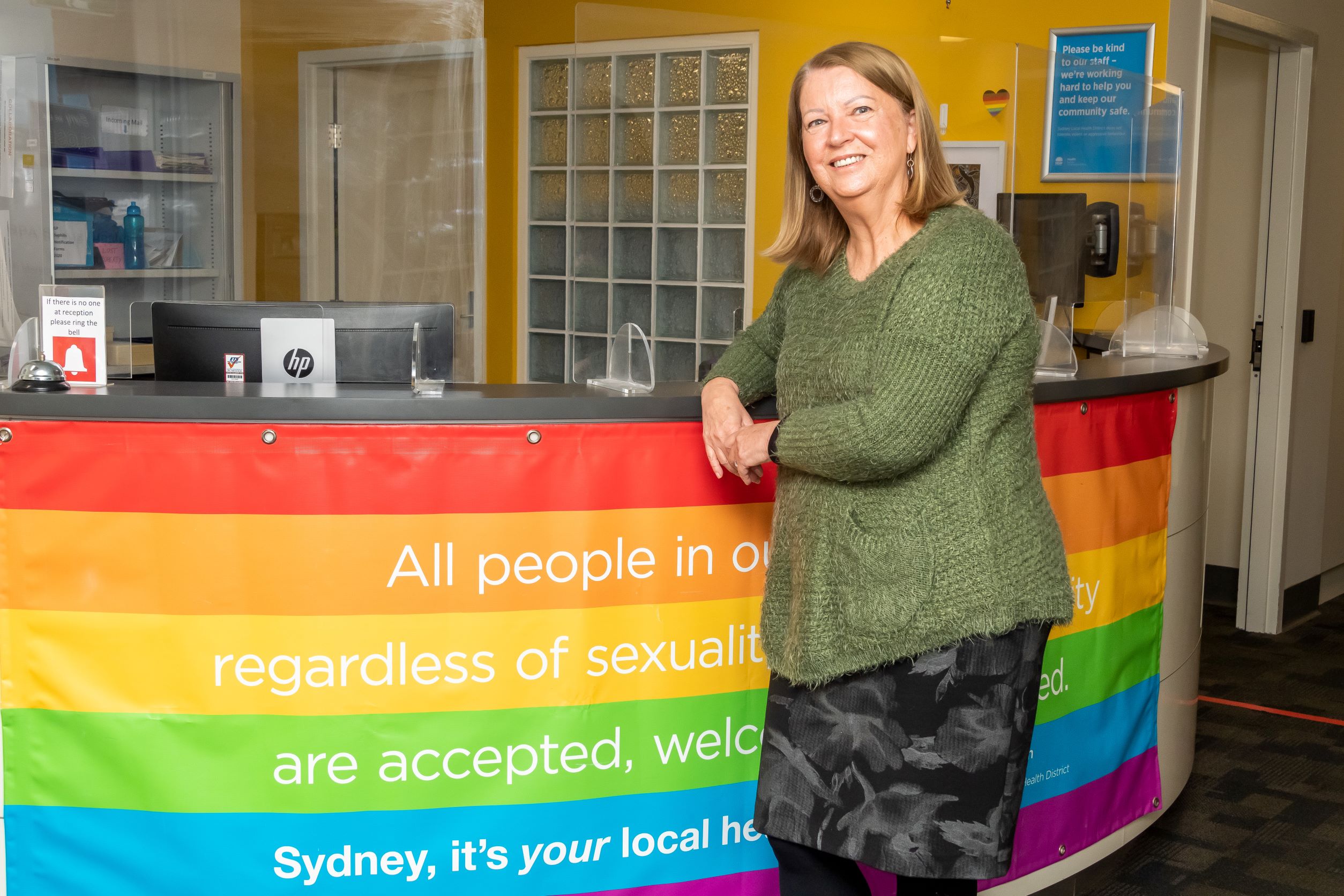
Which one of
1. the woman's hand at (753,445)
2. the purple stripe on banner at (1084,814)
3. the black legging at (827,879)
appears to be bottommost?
the purple stripe on banner at (1084,814)

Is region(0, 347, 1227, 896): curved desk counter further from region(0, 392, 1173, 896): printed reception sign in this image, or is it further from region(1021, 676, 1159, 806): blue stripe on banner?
region(1021, 676, 1159, 806): blue stripe on banner

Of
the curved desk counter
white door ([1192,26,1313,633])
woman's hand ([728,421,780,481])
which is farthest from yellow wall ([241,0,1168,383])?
woman's hand ([728,421,780,481])

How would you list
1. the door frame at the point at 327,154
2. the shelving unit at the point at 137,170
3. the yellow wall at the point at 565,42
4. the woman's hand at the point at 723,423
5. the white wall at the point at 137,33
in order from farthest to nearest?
1. the door frame at the point at 327,154
2. the shelving unit at the point at 137,170
3. the white wall at the point at 137,33
4. the yellow wall at the point at 565,42
5. the woman's hand at the point at 723,423

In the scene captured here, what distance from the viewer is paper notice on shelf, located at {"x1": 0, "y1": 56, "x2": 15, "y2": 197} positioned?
15.5 ft

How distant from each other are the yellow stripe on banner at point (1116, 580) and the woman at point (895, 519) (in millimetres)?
910

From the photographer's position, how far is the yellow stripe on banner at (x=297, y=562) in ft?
6.49

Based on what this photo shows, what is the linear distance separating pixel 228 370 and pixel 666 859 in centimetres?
122

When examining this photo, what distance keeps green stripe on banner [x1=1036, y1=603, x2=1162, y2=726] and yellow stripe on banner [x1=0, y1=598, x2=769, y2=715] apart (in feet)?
3.46

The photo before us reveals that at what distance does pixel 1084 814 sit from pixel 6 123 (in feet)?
14.5

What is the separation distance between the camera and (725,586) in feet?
7.20

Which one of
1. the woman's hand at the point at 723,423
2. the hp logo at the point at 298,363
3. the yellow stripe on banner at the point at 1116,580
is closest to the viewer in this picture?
the woman's hand at the point at 723,423

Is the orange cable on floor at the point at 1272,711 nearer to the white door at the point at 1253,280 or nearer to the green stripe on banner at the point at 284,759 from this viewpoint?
the white door at the point at 1253,280

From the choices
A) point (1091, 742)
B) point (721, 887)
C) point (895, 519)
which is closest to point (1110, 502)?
point (1091, 742)

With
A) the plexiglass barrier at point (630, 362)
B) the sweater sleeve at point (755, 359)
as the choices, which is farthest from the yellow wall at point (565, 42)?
the sweater sleeve at point (755, 359)
